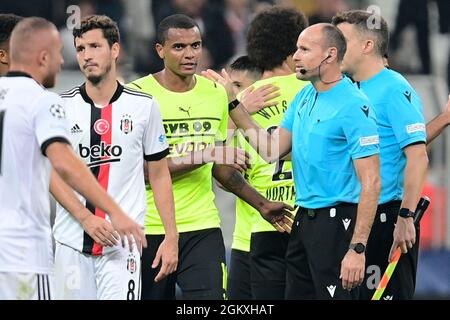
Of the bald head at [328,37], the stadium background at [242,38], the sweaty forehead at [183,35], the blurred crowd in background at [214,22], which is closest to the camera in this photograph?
the bald head at [328,37]

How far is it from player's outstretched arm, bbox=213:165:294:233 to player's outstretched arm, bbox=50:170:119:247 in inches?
65.5

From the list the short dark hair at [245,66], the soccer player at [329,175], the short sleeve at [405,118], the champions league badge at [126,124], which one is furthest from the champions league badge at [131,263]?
the short dark hair at [245,66]

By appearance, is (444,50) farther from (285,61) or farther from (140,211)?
(140,211)

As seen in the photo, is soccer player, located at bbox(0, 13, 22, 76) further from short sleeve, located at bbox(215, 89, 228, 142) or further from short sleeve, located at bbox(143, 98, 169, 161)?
short sleeve, located at bbox(215, 89, 228, 142)

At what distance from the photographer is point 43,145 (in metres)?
6.94

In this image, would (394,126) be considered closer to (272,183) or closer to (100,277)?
(272,183)

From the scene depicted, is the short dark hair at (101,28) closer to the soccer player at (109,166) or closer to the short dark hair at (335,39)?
the soccer player at (109,166)

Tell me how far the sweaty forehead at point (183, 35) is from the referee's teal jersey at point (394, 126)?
57.1 inches

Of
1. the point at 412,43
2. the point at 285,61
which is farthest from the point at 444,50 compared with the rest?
the point at 285,61

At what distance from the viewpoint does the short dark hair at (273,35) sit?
10.3m

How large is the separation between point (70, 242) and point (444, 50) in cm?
974

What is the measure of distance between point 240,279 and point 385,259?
177 centimetres

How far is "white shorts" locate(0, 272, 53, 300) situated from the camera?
23.3ft

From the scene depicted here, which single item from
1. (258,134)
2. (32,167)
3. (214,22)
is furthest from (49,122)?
(214,22)
